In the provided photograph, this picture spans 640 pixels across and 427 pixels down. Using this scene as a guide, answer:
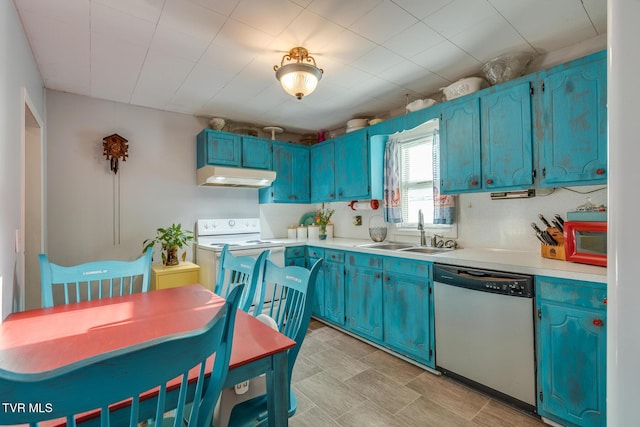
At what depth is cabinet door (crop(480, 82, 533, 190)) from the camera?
207 centimetres

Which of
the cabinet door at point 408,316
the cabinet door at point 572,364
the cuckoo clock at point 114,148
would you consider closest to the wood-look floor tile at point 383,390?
the cabinet door at point 408,316

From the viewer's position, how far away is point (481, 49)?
2.15 meters

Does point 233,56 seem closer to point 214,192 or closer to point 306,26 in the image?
point 306,26

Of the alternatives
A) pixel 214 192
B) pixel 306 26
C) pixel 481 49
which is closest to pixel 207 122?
pixel 214 192

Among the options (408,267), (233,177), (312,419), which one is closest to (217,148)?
(233,177)

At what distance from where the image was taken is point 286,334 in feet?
4.56

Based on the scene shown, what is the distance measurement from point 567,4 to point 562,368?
84.1 inches

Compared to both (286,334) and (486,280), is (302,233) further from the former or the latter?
(286,334)

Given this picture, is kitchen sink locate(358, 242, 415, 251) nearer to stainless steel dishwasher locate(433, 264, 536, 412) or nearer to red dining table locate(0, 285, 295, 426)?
stainless steel dishwasher locate(433, 264, 536, 412)

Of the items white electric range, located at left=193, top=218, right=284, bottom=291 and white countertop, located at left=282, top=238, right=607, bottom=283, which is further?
white electric range, located at left=193, top=218, right=284, bottom=291

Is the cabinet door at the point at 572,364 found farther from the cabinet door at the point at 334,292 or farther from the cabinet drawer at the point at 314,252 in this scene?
the cabinet drawer at the point at 314,252

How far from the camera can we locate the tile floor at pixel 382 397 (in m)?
1.78

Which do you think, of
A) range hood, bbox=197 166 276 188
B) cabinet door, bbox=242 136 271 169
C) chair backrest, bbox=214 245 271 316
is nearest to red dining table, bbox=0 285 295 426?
chair backrest, bbox=214 245 271 316

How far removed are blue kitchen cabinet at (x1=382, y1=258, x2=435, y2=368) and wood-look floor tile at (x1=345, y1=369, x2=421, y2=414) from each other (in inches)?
13.6
